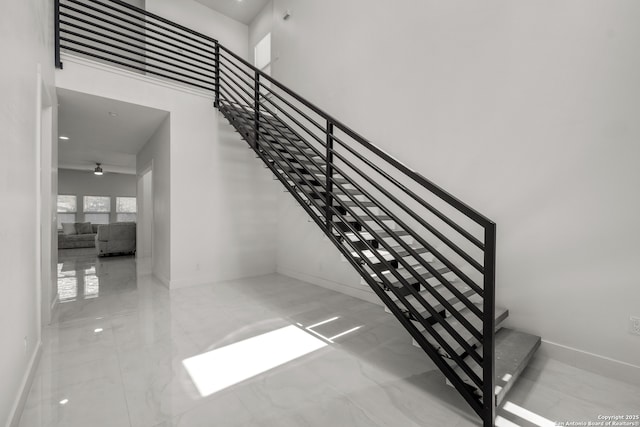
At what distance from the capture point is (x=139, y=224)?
702cm

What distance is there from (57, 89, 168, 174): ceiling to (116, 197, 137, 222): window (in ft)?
16.7

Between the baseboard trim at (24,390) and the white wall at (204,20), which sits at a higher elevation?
the white wall at (204,20)

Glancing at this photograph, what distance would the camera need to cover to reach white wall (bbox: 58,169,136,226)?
10.6 metres

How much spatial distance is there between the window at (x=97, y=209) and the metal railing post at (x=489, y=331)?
13.6 metres

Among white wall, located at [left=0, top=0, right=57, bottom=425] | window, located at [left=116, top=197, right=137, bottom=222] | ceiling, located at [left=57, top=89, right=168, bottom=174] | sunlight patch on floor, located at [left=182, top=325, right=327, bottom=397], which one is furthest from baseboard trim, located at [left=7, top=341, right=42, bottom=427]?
window, located at [left=116, top=197, right=137, bottom=222]

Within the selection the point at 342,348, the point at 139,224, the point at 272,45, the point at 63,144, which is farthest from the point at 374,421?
the point at 63,144

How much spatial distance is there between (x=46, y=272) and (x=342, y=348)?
9.71 feet

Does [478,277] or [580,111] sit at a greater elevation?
[580,111]

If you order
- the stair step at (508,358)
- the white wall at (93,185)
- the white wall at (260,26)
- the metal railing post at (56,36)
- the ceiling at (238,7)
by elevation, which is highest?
the ceiling at (238,7)

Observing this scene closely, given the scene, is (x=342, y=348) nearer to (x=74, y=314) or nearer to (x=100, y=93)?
(x=74, y=314)

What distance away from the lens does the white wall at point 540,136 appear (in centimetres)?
200

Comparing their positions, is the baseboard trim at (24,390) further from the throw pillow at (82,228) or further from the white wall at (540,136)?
the throw pillow at (82,228)

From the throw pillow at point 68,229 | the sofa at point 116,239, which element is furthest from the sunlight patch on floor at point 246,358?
the throw pillow at point 68,229

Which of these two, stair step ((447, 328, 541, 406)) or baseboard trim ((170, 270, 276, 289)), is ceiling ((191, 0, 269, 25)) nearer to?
baseboard trim ((170, 270, 276, 289))
